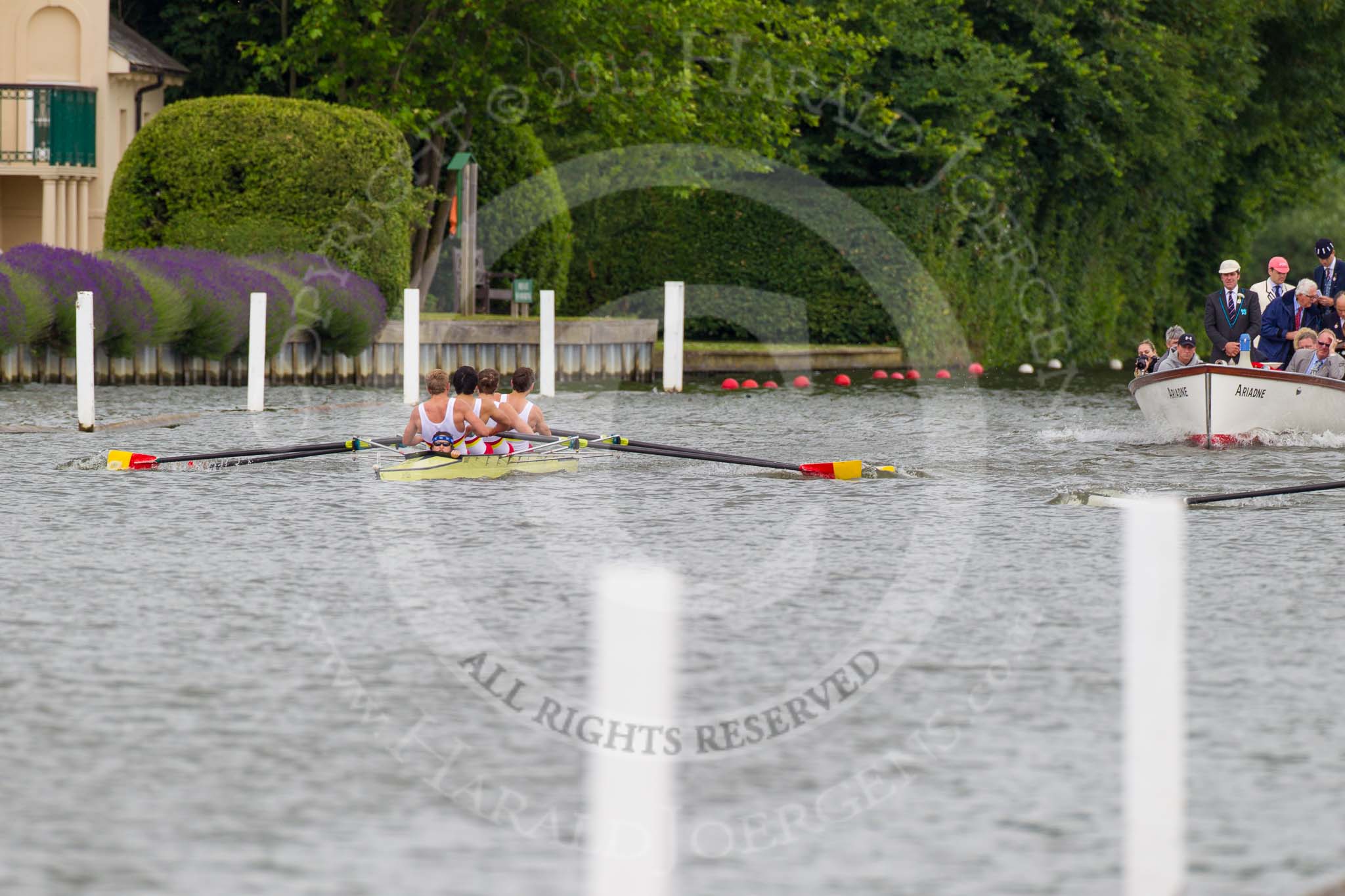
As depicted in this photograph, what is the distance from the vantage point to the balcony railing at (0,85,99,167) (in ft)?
123

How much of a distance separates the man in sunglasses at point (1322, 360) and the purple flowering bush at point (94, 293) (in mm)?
13100

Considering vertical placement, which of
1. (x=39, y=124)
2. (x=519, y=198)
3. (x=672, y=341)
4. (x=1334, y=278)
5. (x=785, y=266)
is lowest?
(x=672, y=341)

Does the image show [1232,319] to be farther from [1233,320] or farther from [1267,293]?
[1267,293]

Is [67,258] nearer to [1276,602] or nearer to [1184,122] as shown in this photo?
[1276,602]

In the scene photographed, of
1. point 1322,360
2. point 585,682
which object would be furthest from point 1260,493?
point 585,682

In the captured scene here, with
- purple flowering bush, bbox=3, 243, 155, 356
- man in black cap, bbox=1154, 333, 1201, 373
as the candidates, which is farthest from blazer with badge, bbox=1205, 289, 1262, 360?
purple flowering bush, bbox=3, 243, 155, 356

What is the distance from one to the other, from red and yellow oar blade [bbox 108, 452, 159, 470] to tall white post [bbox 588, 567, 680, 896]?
37.3 feet

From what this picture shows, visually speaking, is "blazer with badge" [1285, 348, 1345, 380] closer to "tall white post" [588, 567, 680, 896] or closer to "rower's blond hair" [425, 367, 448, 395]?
"rower's blond hair" [425, 367, 448, 395]

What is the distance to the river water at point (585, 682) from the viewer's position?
20.0ft

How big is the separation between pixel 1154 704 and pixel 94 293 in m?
20.4

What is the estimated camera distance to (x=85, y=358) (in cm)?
1983

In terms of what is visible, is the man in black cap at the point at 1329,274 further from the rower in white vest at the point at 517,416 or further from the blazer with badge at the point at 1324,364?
the rower in white vest at the point at 517,416

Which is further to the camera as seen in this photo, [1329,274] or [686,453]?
[1329,274]

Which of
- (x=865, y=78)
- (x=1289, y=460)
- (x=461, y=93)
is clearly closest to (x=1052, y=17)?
(x=865, y=78)
